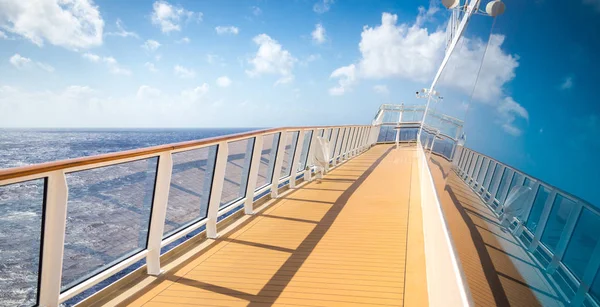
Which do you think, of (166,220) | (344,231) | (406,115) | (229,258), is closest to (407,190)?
(344,231)

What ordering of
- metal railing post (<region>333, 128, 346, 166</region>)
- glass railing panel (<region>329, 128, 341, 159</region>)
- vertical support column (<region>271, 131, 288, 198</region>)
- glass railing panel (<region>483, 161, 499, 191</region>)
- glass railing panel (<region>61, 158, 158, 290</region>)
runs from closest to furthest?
glass railing panel (<region>483, 161, 499, 191</region>) < glass railing panel (<region>61, 158, 158, 290</region>) < vertical support column (<region>271, 131, 288, 198</region>) < glass railing panel (<region>329, 128, 341, 159</region>) < metal railing post (<region>333, 128, 346, 166</region>)

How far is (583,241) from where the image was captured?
0.73m

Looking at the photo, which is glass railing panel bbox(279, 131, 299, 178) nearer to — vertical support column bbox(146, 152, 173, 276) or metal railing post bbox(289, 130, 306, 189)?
metal railing post bbox(289, 130, 306, 189)

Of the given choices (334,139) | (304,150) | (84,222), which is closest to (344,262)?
(84,222)

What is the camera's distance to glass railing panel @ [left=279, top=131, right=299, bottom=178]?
314 inches

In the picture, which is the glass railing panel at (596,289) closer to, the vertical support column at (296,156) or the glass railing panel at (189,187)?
the glass railing panel at (189,187)

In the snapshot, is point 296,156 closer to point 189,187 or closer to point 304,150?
point 304,150

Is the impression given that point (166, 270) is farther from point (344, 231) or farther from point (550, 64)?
point (550, 64)

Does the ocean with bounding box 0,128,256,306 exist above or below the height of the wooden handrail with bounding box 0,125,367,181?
below

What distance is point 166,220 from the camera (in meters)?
3.74

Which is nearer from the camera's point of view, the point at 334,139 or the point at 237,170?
the point at 237,170

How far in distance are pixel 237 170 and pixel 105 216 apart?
2537 millimetres

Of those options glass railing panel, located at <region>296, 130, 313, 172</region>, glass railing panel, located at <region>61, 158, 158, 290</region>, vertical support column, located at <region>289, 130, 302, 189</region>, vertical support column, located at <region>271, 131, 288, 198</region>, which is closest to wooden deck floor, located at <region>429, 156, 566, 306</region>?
glass railing panel, located at <region>61, 158, 158, 290</region>

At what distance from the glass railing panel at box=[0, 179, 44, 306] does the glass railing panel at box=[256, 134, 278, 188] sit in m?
3.98
